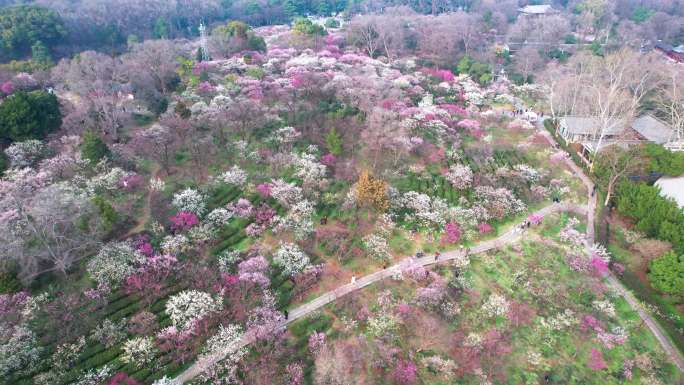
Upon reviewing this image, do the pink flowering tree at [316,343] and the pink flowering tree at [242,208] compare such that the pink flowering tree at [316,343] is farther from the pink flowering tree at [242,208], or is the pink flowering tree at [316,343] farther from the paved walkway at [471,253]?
the pink flowering tree at [242,208]

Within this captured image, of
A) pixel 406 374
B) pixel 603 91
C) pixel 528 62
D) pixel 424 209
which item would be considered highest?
pixel 603 91

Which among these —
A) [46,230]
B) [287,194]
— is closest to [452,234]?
[287,194]

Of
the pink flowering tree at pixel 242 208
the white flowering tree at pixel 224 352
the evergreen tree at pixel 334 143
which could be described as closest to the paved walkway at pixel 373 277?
the white flowering tree at pixel 224 352

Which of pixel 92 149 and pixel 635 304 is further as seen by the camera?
pixel 92 149

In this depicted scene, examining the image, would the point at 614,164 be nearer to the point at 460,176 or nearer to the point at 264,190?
the point at 460,176

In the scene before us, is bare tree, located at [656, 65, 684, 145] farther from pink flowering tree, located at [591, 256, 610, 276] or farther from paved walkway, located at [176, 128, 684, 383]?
pink flowering tree, located at [591, 256, 610, 276]

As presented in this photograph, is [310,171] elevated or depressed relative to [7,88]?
depressed
